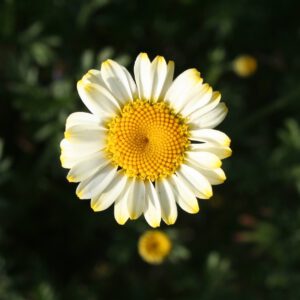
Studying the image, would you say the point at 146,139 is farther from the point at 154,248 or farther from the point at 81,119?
the point at 154,248

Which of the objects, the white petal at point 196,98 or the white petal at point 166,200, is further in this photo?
the white petal at point 166,200

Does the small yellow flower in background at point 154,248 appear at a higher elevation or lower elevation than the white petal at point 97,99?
lower

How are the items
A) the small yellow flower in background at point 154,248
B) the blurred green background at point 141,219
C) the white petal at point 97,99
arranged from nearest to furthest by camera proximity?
the white petal at point 97,99, the small yellow flower in background at point 154,248, the blurred green background at point 141,219

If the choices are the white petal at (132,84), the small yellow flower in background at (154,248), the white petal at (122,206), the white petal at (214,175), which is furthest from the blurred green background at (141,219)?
the white petal at (214,175)

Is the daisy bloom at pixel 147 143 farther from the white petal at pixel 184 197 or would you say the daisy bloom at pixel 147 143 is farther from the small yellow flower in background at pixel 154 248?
the small yellow flower in background at pixel 154 248

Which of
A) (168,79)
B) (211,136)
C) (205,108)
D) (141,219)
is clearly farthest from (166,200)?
(141,219)

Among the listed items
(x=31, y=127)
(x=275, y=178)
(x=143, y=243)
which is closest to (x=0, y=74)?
(x=31, y=127)

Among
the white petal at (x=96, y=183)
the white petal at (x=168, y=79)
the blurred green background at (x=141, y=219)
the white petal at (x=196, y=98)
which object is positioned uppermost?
the blurred green background at (x=141, y=219)
